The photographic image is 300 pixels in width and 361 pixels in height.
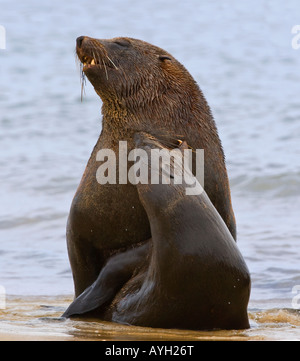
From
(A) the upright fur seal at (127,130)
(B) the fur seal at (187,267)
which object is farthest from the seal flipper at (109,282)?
(B) the fur seal at (187,267)

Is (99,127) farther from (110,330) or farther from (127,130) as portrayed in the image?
(110,330)

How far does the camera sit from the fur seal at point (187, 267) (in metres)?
5.05

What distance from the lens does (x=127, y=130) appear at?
5.58m

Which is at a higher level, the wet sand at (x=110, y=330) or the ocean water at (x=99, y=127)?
the ocean water at (x=99, y=127)

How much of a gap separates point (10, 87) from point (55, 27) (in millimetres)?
6757

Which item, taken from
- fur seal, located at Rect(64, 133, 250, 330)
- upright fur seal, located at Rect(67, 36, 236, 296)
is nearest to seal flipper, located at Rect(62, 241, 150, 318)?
upright fur seal, located at Rect(67, 36, 236, 296)

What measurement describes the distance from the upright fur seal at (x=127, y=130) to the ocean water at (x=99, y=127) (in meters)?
0.54

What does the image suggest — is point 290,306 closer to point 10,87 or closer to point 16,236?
point 16,236

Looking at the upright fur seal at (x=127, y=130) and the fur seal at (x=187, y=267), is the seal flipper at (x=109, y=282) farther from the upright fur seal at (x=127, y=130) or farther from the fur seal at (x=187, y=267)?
the fur seal at (x=187, y=267)

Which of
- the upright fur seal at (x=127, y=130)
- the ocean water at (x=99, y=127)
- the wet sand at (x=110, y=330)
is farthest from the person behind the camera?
the ocean water at (x=99, y=127)

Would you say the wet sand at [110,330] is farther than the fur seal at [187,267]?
No

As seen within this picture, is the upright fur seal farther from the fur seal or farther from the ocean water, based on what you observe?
the ocean water

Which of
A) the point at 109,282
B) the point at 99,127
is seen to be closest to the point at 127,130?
the point at 109,282

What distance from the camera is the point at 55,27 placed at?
2588 centimetres
